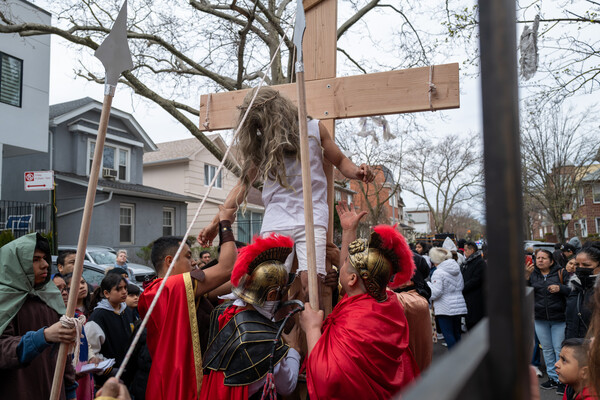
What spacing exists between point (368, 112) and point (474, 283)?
210 inches

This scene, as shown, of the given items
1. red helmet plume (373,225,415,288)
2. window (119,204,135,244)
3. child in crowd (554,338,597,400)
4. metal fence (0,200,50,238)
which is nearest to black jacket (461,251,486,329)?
child in crowd (554,338,597,400)

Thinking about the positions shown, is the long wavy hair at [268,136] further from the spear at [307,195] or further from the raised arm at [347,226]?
the spear at [307,195]

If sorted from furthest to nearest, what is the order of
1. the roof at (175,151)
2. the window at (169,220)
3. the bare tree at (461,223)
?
the bare tree at (461,223), the roof at (175,151), the window at (169,220)

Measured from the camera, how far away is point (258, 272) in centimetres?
264

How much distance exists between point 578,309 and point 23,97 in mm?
15315

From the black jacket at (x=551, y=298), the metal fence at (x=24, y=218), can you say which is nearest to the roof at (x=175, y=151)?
the metal fence at (x=24, y=218)

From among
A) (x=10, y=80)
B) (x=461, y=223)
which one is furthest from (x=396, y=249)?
(x=461, y=223)

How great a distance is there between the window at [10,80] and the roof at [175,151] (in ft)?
38.6

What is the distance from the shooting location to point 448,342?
8.23 m

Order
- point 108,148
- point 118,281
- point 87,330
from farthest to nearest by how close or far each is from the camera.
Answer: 1. point 108,148
2. point 118,281
3. point 87,330

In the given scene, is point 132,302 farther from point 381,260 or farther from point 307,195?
point 307,195

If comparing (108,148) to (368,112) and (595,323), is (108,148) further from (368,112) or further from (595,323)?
(595,323)

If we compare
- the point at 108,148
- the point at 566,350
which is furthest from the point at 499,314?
the point at 108,148

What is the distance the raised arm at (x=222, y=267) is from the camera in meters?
2.99
